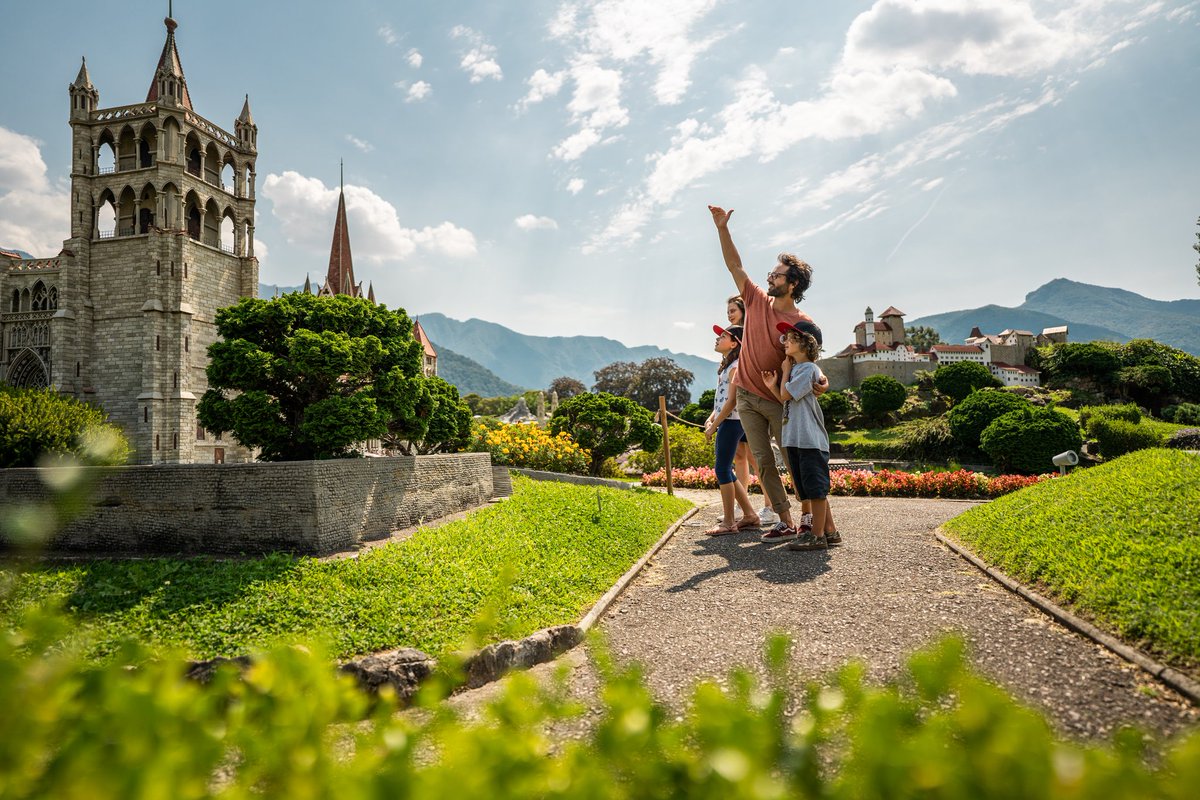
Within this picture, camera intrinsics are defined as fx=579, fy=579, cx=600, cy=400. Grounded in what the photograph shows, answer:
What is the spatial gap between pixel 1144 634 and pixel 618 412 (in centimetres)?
1602

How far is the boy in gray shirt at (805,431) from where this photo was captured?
667cm

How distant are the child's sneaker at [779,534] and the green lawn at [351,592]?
5.35 feet

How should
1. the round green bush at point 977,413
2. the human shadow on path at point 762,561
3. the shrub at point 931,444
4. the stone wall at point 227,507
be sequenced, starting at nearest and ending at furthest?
the human shadow on path at point 762,561, the stone wall at point 227,507, the round green bush at point 977,413, the shrub at point 931,444

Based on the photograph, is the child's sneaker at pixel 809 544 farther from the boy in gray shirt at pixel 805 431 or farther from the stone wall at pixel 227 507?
the stone wall at pixel 227 507

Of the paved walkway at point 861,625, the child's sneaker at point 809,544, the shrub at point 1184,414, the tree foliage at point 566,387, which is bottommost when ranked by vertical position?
the paved walkway at point 861,625

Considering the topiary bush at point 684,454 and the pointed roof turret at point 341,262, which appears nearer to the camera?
the topiary bush at point 684,454

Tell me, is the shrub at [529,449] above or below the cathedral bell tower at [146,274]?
below

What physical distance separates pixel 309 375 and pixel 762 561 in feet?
23.5

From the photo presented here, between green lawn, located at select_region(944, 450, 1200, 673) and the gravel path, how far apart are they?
0.28 metres

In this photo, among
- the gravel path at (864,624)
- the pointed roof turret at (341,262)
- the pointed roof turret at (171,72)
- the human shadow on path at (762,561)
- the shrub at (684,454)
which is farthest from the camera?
the pointed roof turret at (341,262)

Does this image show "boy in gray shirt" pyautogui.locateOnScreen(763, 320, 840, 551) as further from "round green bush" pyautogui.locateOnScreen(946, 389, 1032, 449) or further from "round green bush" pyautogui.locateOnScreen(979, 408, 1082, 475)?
"round green bush" pyautogui.locateOnScreen(946, 389, 1032, 449)

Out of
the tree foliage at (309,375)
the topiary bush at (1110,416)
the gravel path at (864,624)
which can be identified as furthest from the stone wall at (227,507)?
the topiary bush at (1110,416)

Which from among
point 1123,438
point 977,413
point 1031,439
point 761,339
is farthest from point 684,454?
point 1123,438

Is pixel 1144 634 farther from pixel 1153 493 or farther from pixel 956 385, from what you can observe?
pixel 956 385
